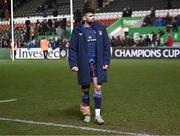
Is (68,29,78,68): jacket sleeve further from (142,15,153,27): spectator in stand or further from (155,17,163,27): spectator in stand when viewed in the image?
(142,15,153,27): spectator in stand

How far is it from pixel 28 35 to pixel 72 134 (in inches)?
1566

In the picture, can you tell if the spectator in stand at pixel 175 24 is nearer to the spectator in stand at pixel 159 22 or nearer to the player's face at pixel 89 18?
the spectator in stand at pixel 159 22

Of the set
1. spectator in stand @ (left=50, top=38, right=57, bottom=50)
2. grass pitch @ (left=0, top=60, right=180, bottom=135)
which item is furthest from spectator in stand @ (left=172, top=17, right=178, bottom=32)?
grass pitch @ (left=0, top=60, right=180, bottom=135)

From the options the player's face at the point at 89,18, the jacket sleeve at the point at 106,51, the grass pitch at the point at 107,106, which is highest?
the player's face at the point at 89,18

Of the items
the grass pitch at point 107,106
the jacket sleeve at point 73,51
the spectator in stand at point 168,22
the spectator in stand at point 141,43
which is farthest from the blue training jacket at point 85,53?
the spectator in stand at point 168,22

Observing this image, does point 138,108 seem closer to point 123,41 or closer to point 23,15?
point 123,41

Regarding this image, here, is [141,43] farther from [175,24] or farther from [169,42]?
[175,24]

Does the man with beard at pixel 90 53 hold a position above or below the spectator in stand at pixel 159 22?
above

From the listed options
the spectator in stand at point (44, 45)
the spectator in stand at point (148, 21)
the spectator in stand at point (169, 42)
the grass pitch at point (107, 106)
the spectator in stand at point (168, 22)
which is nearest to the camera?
the grass pitch at point (107, 106)

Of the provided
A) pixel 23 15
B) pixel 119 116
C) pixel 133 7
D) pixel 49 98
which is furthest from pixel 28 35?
pixel 119 116

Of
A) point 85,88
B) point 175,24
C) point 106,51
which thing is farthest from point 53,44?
point 106,51

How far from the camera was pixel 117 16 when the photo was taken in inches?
1828

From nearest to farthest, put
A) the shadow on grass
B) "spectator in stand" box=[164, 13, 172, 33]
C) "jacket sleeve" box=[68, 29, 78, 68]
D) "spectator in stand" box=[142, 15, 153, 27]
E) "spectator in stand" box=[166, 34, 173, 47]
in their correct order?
"jacket sleeve" box=[68, 29, 78, 68], the shadow on grass, "spectator in stand" box=[166, 34, 173, 47], "spectator in stand" box=[164, 13, 172, 33], "spectator in stand" box=[142, 15, 153, 27]

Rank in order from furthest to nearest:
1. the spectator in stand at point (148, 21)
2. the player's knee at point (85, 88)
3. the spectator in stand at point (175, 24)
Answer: the spectator in stand at point (148, 21)
the spectator in stand at point (175, 24)
the player's knee at point (85, 88)
